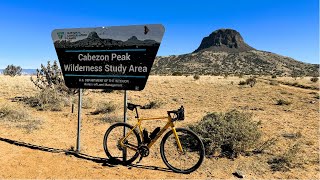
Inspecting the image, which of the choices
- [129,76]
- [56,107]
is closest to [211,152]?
[129,76]

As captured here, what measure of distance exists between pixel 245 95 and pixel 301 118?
22.4 ft

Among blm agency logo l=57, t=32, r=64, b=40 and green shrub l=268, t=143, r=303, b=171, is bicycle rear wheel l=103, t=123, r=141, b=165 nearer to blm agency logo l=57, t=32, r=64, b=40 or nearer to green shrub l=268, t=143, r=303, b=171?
blm agency logo l=57, t=32, r=64, b=40

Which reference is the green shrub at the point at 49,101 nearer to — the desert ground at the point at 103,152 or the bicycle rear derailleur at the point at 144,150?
the desert ground at the point at 103,152

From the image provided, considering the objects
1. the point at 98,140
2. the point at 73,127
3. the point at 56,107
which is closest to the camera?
the point at 98,140

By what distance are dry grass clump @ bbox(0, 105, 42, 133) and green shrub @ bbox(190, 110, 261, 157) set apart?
16.4 ft

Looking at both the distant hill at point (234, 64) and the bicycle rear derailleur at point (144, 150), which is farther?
the distant hill at point (234, 64)

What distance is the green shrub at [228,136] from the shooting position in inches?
282

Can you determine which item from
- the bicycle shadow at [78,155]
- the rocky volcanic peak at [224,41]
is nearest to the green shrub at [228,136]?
the bicycle shadow at [78,155]

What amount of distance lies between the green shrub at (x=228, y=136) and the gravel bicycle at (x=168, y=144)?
75cm

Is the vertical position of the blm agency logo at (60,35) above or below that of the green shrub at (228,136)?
above

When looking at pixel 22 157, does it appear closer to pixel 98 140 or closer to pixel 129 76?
pixel 98 140

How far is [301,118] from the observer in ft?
38.3

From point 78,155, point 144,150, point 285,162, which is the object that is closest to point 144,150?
point 144,150

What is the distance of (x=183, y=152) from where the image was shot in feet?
19.6
